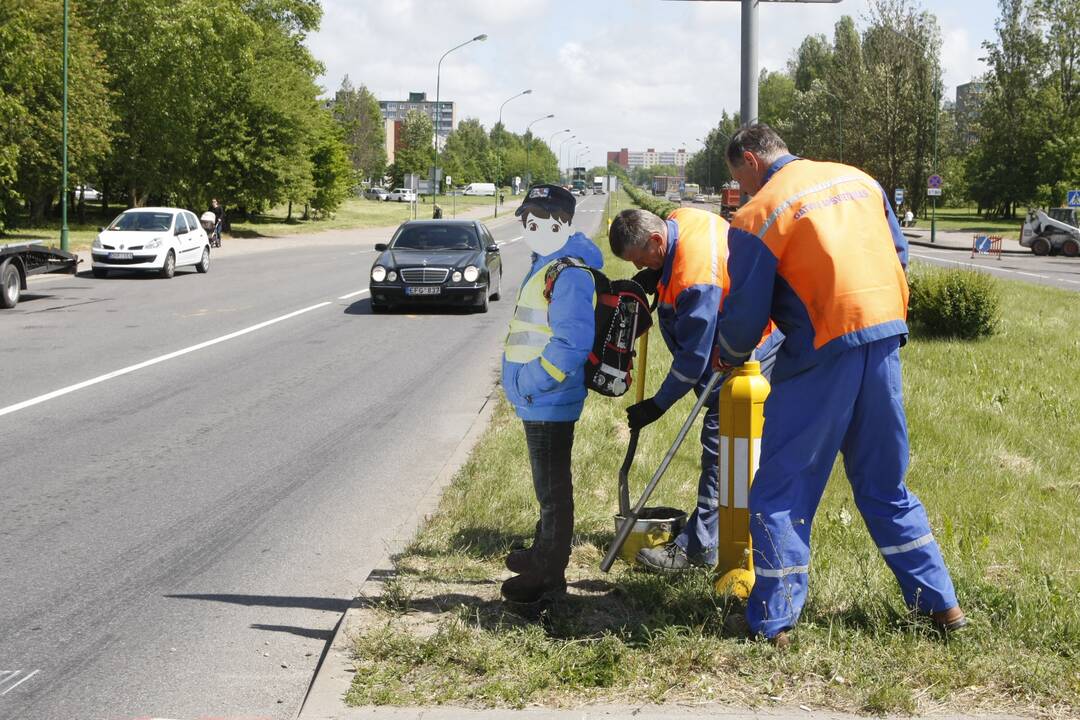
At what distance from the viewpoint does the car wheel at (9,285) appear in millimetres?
18516

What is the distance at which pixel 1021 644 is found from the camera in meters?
4.20

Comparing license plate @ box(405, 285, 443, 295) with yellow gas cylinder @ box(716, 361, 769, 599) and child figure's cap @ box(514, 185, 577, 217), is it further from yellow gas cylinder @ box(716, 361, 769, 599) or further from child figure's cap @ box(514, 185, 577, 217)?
child figure's cap @ box(514, 185, 577, 217)

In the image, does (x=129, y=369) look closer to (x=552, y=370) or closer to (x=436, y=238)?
(x=436, y=238)

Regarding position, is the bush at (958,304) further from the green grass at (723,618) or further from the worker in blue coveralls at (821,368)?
the worker in blue coveralls at (821,368)

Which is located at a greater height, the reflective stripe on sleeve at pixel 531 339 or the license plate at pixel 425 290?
the reflective stripe on sleeve at pixel 531 339

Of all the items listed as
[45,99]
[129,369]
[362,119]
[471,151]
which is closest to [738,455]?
[129,369]

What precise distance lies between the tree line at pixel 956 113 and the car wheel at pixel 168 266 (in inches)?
1277

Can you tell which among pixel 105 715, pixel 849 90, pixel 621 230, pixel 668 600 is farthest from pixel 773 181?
pixel 849 90

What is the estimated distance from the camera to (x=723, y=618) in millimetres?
4441

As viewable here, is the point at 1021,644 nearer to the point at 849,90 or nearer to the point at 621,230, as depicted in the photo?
the point at 621,230

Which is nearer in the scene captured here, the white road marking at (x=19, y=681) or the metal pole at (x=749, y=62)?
the white road marking at (x=19, y=681)

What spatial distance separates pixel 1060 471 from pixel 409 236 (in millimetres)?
14145

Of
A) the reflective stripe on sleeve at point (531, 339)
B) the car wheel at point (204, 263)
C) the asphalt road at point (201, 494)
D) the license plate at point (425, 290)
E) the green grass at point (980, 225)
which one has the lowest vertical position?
the asphalt road at point (201, 494)

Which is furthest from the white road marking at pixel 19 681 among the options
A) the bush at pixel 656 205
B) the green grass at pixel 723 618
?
the bush at pixel 656 205
